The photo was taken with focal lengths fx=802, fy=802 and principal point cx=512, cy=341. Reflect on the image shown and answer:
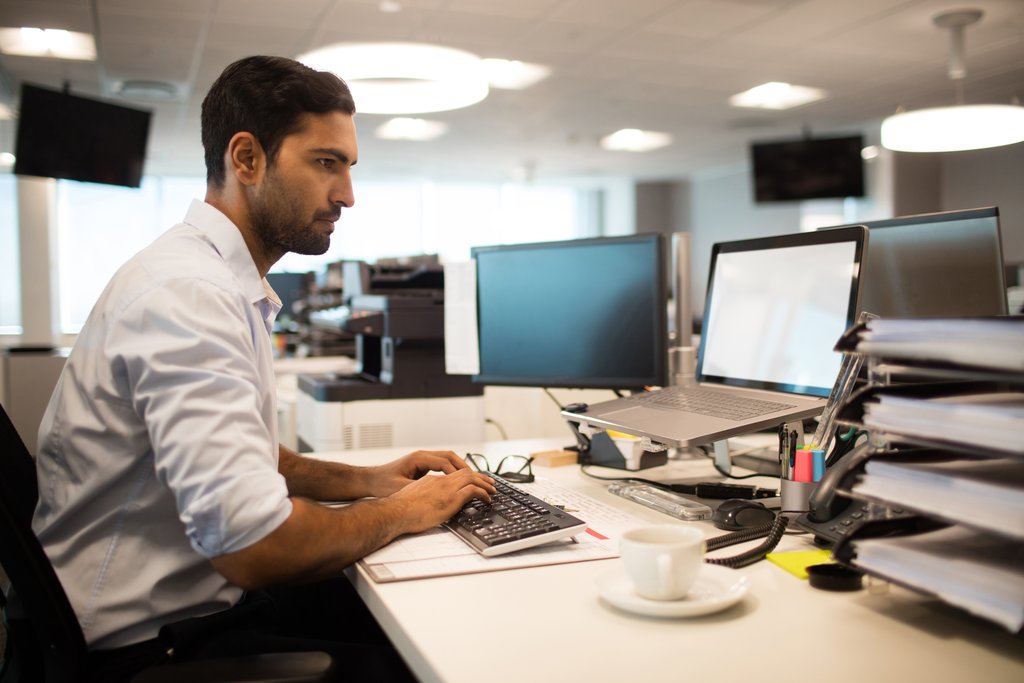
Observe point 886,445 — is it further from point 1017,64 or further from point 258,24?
point 1017,64

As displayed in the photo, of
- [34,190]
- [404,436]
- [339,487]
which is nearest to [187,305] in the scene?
[339,487]

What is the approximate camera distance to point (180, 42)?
4.91 meters

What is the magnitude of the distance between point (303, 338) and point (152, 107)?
8.39ft

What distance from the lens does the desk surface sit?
0.74 metres

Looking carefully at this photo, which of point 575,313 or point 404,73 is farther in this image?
point 404,73

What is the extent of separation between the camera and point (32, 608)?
91cm

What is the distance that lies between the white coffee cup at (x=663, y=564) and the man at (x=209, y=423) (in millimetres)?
369

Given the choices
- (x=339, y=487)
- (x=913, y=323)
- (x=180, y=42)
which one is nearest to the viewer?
(x=913, y=323)

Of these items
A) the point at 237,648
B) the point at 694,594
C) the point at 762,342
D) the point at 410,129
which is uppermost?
the point at 410,129

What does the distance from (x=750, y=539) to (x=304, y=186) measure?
862 mm

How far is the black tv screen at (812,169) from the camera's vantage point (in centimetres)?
733

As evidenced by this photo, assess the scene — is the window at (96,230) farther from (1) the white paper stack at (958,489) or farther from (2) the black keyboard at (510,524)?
(1) the white paper stack at (958,489)

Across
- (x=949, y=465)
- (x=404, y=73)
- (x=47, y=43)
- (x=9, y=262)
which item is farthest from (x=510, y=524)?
(x=9, y=262)

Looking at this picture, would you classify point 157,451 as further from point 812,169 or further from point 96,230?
point 96,230
